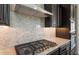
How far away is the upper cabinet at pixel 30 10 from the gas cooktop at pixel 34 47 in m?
0.26

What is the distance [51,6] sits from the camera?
3.67ft

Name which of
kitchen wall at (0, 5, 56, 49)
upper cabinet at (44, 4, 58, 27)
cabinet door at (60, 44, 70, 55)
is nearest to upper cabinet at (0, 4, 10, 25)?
kitchen wall at (0, 5, 56, 49)

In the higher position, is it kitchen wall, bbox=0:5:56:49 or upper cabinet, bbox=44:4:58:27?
upper cabinet, bbox=44:4:58:27

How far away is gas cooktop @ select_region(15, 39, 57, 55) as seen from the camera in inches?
43.3

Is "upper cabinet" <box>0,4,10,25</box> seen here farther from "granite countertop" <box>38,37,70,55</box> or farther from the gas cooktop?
"granite countertop" <box>38,37,70,55</box>

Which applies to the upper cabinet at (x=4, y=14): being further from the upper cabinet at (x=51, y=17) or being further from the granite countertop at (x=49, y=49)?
the upper cabinet at (x=51, y=17)

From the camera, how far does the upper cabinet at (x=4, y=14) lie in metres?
1.03

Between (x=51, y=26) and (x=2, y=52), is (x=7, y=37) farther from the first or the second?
(x=51, y=26)

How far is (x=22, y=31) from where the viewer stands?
114cm

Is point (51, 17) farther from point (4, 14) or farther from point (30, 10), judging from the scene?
point (4, 14)

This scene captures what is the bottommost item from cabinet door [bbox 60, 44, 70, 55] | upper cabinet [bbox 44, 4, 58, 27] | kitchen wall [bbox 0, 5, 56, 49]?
cabinet door [bbox 60, 44, 70, 55]

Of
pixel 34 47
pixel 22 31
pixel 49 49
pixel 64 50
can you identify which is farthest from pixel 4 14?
pixel 64 50

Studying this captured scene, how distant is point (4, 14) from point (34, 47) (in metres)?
0.41

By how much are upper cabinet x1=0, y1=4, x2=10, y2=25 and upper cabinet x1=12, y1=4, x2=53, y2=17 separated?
59 mm
